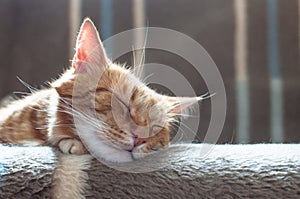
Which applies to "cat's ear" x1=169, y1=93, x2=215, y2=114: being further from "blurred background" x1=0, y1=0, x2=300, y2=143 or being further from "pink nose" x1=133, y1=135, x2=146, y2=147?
"blurred background" x1=0, y1=0, x2=300, y2=143

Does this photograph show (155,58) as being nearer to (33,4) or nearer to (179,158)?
(33,4)

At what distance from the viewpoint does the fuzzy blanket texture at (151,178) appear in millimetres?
710

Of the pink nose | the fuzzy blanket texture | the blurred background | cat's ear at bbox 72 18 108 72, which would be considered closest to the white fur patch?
the fuzzy blanket texture

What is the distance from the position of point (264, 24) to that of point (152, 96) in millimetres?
843

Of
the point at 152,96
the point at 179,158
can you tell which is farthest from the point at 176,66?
the point at 179,158

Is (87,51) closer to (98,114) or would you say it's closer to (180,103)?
(98,114)

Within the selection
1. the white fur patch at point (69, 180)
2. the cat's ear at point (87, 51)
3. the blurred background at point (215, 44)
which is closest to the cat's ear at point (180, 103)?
the cat's ear at point (87, 51)

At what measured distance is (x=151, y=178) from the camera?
2.40ft

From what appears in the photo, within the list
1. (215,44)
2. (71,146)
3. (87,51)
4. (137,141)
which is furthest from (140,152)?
(215,44)

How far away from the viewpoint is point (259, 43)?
5.38 feet

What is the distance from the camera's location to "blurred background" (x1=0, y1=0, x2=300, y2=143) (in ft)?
5.26

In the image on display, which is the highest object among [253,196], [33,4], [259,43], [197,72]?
[33,4]

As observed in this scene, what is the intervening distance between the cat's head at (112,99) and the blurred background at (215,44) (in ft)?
2.19

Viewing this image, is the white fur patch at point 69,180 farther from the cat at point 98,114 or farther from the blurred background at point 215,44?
the blurred background at point 215,44
